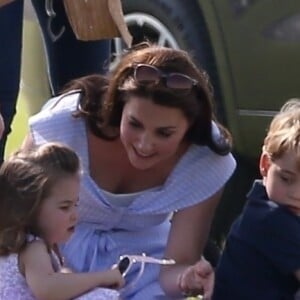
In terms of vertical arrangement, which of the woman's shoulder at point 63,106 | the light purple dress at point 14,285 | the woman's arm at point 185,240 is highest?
the woman's shoulder at point 63,106

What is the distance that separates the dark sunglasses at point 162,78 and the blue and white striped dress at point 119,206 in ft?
0.90

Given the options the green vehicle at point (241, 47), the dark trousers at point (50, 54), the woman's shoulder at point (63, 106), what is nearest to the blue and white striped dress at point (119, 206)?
the woman's shoulder at point (63, 106)

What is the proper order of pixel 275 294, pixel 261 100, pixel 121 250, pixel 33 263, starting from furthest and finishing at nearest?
pixel 261 100, pixel 121 250, pixel 275 294, pixel 33 263

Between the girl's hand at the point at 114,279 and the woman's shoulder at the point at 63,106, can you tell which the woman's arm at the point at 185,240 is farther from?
the woman's shoulder at the point at 63,106

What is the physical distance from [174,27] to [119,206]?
1.43 meters

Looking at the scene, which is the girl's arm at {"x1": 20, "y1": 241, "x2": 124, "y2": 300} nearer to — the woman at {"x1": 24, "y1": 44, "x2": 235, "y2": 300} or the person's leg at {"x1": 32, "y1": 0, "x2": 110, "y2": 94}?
the woman at {"x1": 24, "y1": 44, "x2": 235, "y2": 300}

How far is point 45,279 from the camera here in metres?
3.46

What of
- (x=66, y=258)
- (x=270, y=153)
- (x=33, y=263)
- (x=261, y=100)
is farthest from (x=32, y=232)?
(x=261, y=100)

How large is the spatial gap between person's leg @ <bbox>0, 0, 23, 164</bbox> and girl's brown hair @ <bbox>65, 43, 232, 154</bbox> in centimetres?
49

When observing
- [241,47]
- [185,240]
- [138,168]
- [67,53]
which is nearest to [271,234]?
[185,240]

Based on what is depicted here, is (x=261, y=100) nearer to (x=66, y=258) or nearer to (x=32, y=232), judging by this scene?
(x=66, y=258)

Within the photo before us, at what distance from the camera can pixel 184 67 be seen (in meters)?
3.89

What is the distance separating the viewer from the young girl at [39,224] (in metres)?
3.46

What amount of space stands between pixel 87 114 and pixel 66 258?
0.43 metres
